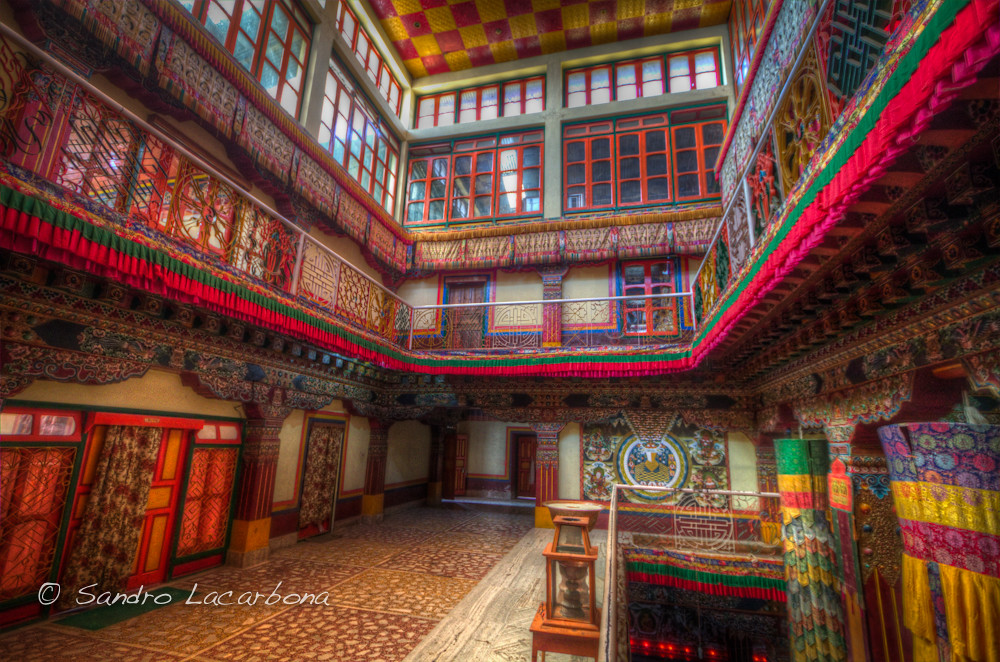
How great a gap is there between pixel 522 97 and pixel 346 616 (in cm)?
1031

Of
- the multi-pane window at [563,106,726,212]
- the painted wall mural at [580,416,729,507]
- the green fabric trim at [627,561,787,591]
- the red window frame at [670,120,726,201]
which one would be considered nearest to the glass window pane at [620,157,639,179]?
the multi-pane window at [563,106,726,212]

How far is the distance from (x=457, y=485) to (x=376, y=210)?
684 centimetres

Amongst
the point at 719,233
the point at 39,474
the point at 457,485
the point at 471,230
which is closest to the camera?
the point at 39,474

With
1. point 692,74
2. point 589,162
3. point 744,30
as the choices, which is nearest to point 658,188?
point 589,162

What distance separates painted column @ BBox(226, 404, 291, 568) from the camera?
546 centimetres

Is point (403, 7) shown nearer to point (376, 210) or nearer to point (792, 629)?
point (376, 210)

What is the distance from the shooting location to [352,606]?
420cm

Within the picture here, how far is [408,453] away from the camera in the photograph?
9.93 meters

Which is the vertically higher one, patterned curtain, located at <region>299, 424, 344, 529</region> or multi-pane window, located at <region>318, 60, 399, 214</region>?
multi-pane window, located at <region>318, 60, 399, 214</region>

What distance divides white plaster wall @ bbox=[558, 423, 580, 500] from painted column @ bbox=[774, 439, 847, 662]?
401 cm

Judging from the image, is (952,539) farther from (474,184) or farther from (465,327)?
(474,184)

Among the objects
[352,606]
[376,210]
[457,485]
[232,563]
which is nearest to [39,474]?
[232,563]

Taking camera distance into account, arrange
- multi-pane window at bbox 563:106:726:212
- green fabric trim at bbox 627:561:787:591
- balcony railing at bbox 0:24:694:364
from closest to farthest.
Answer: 1. balcony railing at bbox 0:24:694:364
2. green fabric trim at bbox 627:561:787:591
3. multi-pane window at bbox 563:106:726:212

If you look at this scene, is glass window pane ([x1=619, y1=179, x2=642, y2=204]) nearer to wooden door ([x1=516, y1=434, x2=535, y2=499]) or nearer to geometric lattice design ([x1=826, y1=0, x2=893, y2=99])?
wooden door ([x1=516, y1=434, x2=535, y2=499])
